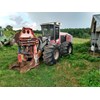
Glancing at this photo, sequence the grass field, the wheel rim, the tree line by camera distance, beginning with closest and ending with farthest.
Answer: the grass field < the tree line < the wheel rim

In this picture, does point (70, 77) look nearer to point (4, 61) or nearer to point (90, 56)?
point (90, 56)

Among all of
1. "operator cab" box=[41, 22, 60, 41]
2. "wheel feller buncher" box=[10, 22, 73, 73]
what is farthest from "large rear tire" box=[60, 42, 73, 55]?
"operator cab" box=[41, 22, 60, 41]

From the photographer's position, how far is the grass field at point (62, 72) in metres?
6.63

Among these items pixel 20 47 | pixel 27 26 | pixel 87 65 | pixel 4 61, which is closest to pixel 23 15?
pixel 27 26

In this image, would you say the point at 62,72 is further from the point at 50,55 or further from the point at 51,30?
the point at 51,30

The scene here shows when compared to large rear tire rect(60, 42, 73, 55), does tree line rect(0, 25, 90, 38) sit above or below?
above

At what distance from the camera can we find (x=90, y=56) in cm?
734

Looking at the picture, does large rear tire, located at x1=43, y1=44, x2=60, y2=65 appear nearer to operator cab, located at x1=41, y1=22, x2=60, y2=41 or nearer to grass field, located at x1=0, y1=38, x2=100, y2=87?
grass field, located at x1=0, y1=38, x2=100, y2=87

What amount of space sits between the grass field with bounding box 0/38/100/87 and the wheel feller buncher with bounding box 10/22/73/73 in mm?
139

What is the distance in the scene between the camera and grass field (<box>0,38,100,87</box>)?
21.7 feet

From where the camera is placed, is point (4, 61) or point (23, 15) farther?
point (4, 61)

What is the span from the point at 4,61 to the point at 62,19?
1551 mm

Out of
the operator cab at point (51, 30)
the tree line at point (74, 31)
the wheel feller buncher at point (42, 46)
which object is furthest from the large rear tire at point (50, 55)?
the tree line at point (74, 31)
